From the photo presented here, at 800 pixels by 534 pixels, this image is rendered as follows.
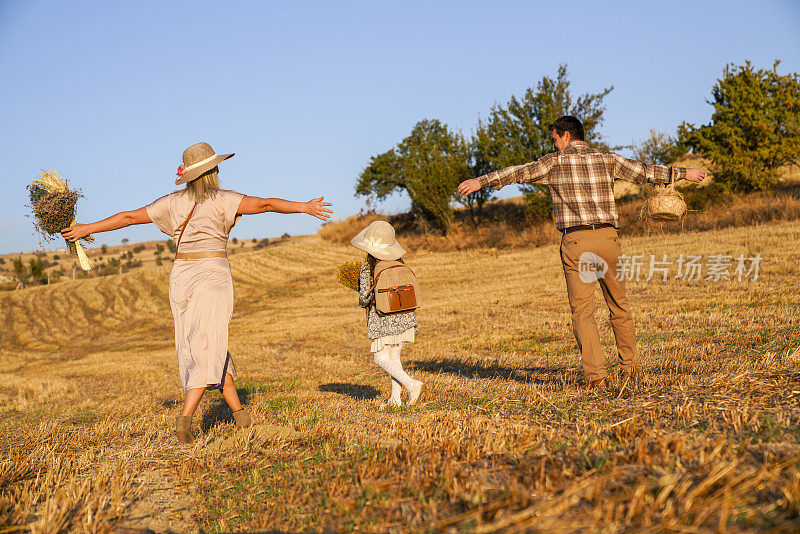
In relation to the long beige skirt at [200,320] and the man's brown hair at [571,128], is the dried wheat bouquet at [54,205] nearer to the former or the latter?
the long beige skirt at [200,320]

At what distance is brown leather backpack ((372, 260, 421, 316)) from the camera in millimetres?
5797

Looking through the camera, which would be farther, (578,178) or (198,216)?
(578,178)

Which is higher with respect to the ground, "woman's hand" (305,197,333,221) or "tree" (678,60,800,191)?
"tree" (678,60,800,191)

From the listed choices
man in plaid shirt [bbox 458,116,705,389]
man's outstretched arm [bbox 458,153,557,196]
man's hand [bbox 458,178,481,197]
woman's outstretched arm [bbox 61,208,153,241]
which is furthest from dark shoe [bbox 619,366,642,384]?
woman's outstretched arm [bbox 61,208,153,241]

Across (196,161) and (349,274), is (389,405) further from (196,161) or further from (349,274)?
(196,161)

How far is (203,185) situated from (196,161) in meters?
0.22

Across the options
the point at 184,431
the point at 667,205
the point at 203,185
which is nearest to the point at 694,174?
the point at 667,205

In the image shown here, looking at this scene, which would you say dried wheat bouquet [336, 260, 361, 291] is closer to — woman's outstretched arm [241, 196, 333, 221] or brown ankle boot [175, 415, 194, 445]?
woman's outstretched arm [241, 196, 333, 221]

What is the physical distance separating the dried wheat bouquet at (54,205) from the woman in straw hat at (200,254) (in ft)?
2.03

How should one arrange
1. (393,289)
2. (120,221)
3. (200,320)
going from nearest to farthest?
(200,320), (120,221), (393,289)

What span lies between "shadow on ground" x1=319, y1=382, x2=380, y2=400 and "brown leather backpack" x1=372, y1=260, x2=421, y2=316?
2.37 metres

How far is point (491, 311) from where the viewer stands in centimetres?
1634

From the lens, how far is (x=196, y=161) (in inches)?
198

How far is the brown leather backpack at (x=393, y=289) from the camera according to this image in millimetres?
5797
